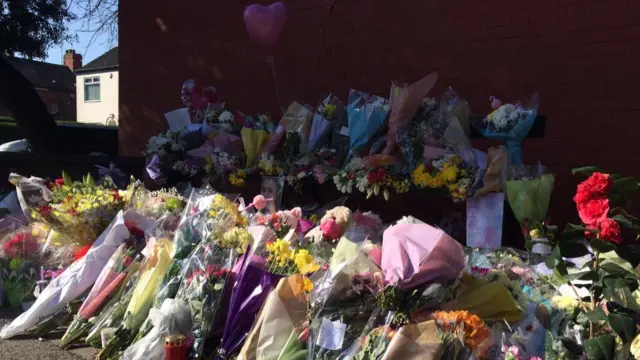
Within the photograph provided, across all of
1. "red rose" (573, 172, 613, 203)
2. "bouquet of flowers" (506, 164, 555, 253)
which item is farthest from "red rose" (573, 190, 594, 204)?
"bouquet of flowers" (506, 164, 555, 253)

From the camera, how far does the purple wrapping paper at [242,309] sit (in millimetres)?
3639

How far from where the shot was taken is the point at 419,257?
3.12 m

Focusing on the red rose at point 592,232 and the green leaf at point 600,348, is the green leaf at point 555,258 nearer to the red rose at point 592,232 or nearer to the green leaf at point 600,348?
the red rose at point 592,232

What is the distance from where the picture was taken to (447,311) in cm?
309

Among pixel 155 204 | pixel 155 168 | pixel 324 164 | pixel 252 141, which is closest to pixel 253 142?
pixel 252 141

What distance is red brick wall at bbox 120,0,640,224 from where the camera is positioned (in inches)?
209

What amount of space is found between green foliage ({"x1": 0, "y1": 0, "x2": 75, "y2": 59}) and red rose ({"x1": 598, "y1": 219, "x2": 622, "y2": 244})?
391 inches

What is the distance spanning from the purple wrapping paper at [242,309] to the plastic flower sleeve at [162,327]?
12.0 inches

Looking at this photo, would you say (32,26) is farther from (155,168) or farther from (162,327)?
(162,327)

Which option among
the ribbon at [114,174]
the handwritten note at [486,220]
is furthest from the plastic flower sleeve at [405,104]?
the ribbon at [114,174]

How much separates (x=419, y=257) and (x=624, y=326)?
0.94 meters

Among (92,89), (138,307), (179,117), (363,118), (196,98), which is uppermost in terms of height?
(92,89)

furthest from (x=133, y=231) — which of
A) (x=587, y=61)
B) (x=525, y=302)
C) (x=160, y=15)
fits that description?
(x=160, y=15)

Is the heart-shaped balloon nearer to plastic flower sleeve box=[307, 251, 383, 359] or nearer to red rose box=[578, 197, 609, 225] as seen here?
plastic flower sleeve box=[307, 251, 383, 359]
